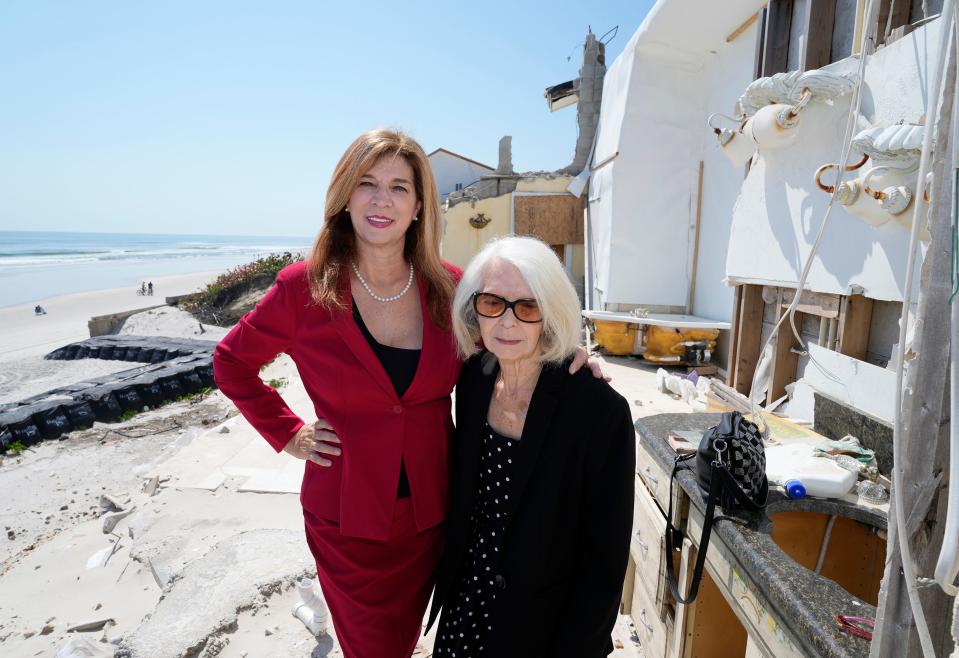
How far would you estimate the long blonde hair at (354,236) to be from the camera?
1980 mm

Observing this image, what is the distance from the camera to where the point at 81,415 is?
739cm

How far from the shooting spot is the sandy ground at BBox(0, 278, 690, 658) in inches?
113

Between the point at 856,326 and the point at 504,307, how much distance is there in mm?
3222

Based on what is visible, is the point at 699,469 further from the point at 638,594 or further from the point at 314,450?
the point at 314,450

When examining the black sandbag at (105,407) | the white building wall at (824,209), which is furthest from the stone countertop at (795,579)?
the black sandbag at (105,407)

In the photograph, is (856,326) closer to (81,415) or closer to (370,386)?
(370,386)

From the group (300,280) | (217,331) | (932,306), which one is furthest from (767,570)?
(217,331)

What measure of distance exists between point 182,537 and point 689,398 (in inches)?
215

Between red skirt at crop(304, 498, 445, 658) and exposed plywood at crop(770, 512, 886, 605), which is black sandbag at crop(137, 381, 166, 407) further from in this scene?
exposed plywood at crop(770, 512, 886, 605)

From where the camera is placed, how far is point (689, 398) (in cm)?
659

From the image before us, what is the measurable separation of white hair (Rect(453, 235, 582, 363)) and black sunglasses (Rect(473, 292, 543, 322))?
0.08 feet

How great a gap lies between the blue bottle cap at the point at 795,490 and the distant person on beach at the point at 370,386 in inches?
52.3

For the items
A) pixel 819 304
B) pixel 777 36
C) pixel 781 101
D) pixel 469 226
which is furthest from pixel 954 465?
pixel 469 226

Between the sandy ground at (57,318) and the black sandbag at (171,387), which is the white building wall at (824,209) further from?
the sandy ground at (57,318)
